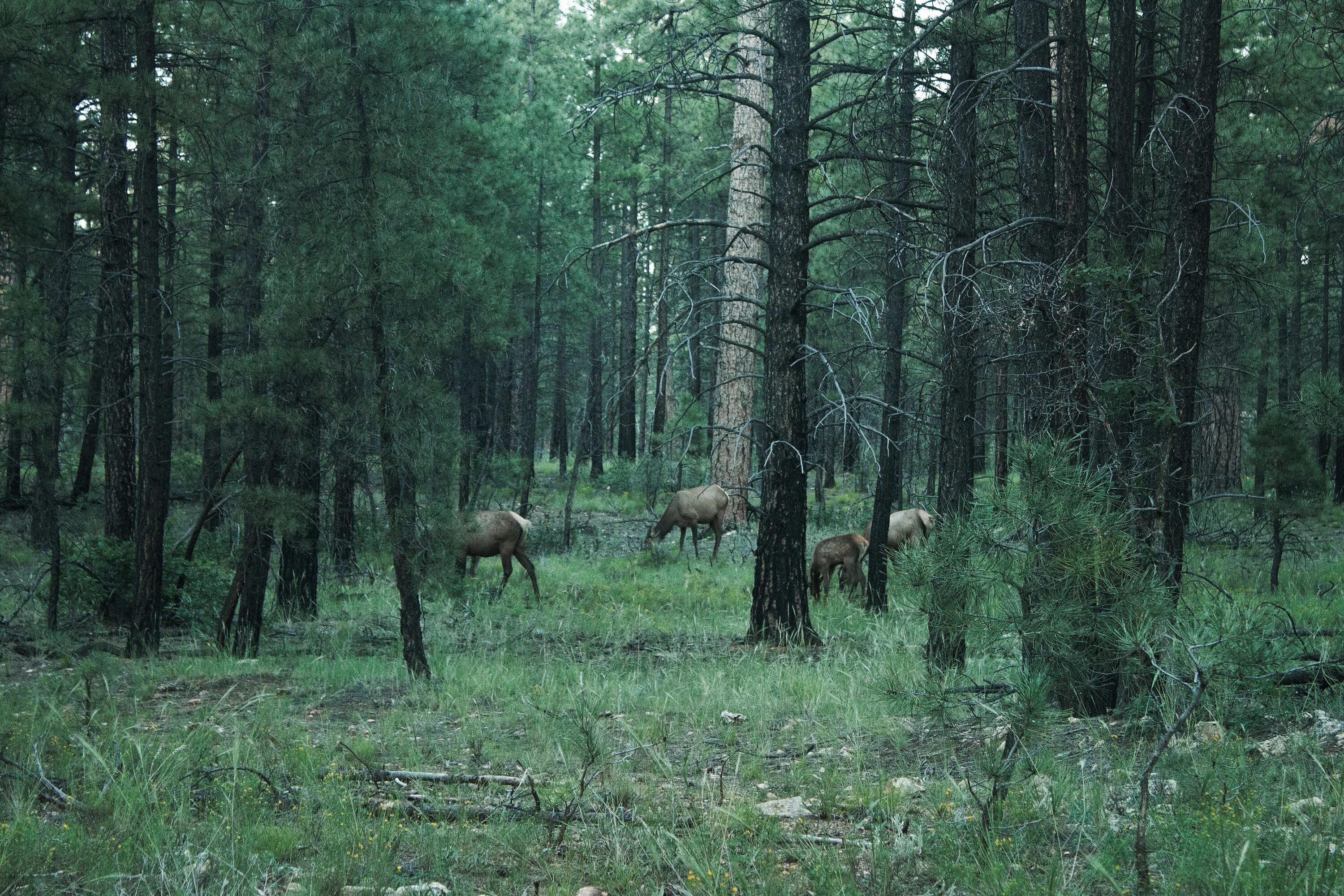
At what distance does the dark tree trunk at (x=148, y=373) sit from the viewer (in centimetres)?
1002

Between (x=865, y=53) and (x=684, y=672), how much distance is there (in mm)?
8542

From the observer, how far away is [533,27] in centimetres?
3784

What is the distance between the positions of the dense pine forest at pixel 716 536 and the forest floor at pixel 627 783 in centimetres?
4

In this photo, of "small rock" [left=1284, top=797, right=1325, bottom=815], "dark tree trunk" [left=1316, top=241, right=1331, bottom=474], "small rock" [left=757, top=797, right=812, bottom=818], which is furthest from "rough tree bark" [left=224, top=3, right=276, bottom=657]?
"dark tree trunk" [left=1316, top=241, right=1331, bottom=474]

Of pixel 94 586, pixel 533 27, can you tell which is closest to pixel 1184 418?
pixel 94 586

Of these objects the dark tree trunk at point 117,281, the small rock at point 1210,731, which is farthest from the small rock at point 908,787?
the dark tree trunk at point 117,281

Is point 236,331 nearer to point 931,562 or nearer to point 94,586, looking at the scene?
point 94,586

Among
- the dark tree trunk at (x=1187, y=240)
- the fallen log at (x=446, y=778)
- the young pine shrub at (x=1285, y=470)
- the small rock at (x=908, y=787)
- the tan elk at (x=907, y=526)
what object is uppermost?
the dark tree trunk at (x=1187, y=240)

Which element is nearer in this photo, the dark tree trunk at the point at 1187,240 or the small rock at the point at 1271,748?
the small rock at the point at 1271,748

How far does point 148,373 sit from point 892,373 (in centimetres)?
787

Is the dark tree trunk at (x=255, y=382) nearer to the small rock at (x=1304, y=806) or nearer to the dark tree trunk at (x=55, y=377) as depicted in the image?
the dark tree trunk at (x=55, y=377)

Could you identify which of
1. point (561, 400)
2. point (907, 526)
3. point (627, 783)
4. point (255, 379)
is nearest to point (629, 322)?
point (561, 400)

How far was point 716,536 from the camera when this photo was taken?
1889 centimetres

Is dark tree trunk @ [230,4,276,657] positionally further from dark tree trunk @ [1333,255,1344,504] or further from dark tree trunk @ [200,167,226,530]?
dark tree trunk @ [1333,255,1344,504]
